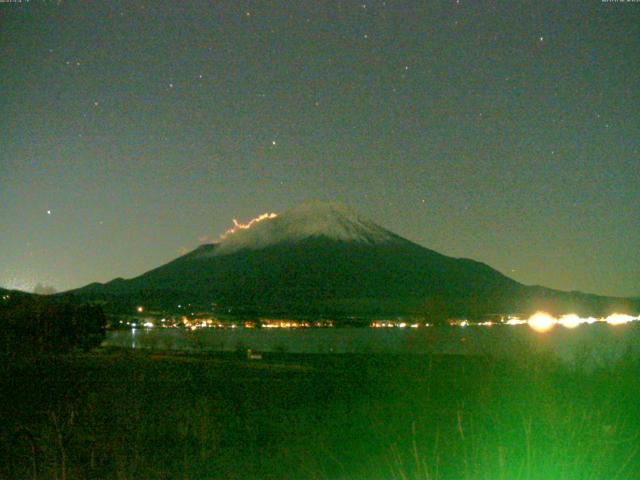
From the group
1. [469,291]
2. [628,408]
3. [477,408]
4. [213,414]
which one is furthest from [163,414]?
[469,291]

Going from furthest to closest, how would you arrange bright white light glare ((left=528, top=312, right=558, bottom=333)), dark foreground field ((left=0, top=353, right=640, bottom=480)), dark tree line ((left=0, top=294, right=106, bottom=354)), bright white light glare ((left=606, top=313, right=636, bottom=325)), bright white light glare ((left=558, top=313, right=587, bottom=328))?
bright white light glare ((left=558, top=313, right=587, bottom=328)), bright white light glare ((left=528, top=312, right=558, bottom=333)), bright white light glare ((left=606, top=313, right=636, bottom=325)), dark tree line ((left=0, top=294, right=106, bottom=354)), dark foreground field ((left=0, top=353, right=640, bottom=480))

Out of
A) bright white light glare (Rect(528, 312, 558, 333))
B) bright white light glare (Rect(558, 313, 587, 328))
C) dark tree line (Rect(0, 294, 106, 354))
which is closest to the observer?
dark tree line (Rect(0, 294, 106, 354))

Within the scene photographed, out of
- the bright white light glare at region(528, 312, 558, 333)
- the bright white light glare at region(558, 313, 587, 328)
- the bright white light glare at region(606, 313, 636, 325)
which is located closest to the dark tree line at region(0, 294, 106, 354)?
the bright white light glare at region(606, 313, 636, 325)

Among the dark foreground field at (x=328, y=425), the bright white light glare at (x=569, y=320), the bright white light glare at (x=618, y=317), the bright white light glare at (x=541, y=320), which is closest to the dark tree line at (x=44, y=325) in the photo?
the dark foreground field at (x=328, y=425)

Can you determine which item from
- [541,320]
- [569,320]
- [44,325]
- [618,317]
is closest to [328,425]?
[44,325]

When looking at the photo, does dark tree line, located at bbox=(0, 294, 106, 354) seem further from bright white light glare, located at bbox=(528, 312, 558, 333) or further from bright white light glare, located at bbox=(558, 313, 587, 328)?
bright white light glare, located at bbox=(558, 313, 587, 328)

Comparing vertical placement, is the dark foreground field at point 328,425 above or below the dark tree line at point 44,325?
below

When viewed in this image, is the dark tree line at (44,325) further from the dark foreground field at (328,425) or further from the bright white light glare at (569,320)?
the bright white light glare at (569,320)
